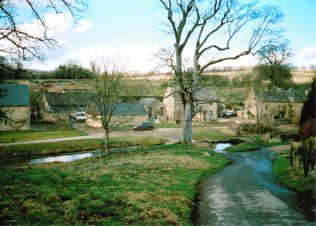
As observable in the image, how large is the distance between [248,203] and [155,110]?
2363 inches

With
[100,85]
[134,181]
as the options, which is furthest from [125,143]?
[134,181]

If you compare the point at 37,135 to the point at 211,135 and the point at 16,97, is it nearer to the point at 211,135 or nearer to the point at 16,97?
the point at 16,97

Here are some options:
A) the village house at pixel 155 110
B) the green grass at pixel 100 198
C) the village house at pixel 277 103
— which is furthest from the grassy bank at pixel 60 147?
the village house at pixel 277 103

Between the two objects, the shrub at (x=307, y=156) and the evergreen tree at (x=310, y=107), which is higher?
the evergreen tree at (x=310, y=107)

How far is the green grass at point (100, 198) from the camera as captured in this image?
9.77 meters

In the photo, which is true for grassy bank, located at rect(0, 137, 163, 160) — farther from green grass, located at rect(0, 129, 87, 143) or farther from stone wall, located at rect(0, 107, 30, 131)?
stone wall, located at rect(0, 107, 30, 131)

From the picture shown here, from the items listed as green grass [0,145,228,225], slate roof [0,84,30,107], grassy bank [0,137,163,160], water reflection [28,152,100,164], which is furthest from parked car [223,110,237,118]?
green grass [0,145,228,225]

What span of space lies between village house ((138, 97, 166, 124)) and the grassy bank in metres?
25.3

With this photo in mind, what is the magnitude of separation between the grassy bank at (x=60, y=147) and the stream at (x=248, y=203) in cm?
2425

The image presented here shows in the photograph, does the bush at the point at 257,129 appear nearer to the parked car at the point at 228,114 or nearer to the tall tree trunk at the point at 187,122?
the tall tree trunk at the point at 187,122

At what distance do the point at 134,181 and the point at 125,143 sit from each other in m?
28.7

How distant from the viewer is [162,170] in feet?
60.7

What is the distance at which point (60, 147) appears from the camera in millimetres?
38844

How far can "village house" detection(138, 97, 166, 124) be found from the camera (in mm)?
71688
